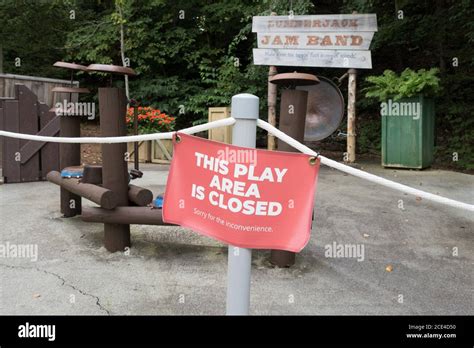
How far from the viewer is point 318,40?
30.5 ft

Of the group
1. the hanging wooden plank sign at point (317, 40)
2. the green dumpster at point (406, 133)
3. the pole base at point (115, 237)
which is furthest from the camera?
the green dumpster at point (406, 133)

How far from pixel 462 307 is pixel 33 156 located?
690 cm

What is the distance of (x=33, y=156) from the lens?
7957 mm

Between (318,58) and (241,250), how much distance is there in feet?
25.7

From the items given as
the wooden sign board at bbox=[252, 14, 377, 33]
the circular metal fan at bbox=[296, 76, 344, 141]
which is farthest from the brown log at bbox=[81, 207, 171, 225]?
the wooden sign board at bbox=[252, 14, 377, 33]

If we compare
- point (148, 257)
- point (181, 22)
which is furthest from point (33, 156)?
point (181, 22)

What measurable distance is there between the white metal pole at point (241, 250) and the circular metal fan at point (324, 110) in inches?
276

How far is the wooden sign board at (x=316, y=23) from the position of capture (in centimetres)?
891

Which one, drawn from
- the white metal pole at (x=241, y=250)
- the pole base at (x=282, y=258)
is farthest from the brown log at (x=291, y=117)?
the white metal pole at (x=241, y=250)

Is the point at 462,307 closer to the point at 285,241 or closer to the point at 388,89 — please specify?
the point at 285,241
